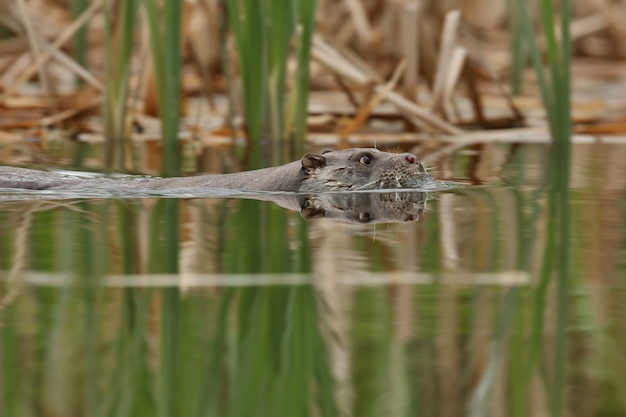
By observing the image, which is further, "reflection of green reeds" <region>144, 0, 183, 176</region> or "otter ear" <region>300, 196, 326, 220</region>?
"reflection of green reeds" <region>144, 0, 183, 176</region>

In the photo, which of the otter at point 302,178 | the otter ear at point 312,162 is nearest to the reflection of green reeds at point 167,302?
the otter at point 302,178

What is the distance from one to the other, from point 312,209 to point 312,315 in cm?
235

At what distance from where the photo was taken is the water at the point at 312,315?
6.58 ft

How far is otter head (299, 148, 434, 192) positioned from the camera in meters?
5.62

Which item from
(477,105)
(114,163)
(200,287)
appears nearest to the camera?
(200,287)

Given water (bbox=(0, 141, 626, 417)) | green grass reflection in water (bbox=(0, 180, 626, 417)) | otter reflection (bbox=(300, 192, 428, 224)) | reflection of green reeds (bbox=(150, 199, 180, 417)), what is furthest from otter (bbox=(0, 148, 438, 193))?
green grass reflection in water (bbox=(0, 180, 626, 417))

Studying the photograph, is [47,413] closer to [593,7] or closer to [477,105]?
[477,105]

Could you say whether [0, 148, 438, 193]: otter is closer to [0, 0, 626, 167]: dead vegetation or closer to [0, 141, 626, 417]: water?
[0, 141, 626, 417]: water

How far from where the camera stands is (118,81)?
740 cm

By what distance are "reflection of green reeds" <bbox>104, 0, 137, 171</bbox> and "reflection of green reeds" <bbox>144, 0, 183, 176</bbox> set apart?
17 centimetres

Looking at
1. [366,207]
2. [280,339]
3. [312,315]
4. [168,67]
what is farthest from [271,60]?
[280,339]

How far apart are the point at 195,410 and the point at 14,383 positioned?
0.35m

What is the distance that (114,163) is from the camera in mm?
6859

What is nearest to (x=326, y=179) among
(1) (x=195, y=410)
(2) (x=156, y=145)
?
(2) (x=156, y=145)
